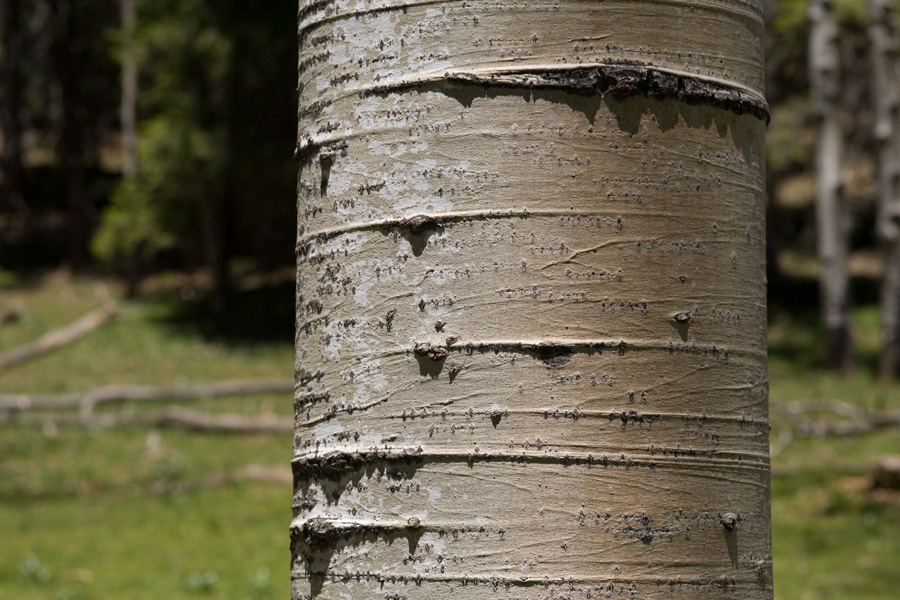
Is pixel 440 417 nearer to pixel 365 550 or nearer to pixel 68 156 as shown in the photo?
pixel 365 550

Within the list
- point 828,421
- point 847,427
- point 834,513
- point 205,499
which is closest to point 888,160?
point 828,421

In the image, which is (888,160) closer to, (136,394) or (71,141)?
(136,394)

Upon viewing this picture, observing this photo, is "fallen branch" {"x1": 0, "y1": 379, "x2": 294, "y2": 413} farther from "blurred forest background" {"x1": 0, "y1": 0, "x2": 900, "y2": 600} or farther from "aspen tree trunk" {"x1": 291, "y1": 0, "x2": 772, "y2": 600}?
"aspen tree trunk" {"x1": 291, "y1": 0, "x2": 772, "y2": 600}

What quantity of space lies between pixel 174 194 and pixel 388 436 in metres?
19.6

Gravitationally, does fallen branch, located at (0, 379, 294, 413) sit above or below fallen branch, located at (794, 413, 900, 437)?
above

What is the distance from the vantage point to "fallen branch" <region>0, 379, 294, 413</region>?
14586mm

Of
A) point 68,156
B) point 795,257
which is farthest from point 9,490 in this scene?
point 795,257

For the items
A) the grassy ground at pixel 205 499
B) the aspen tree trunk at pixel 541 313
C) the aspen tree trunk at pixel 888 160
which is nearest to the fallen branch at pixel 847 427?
the grassy ground at pixel 205 499

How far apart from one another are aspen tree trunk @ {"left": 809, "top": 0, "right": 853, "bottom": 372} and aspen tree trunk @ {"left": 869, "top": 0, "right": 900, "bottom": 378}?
1.96ft

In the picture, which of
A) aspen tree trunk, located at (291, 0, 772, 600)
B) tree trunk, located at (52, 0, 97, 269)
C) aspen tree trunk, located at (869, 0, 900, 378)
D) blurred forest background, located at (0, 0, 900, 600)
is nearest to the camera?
aspen tree trunk, located at (291, 0, 772, 600)

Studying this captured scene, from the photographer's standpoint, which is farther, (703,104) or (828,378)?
(828,378)

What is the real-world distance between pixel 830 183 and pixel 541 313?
1553 centimetres

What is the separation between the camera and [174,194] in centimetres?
2020

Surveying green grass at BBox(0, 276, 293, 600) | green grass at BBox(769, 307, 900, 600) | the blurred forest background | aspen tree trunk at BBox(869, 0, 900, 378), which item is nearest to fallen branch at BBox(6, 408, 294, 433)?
the blurred forest background
